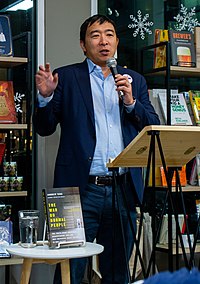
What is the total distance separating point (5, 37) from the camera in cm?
345

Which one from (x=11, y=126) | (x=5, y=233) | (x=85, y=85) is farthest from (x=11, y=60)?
(x=5, y=233)

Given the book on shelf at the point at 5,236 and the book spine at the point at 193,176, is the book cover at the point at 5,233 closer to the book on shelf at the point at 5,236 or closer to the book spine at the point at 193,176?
the book on shelf at the point at 5,236

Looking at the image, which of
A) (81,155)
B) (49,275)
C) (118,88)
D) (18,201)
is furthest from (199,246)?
(118,88)

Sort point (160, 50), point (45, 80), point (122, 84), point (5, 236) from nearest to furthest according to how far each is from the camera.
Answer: point (122, 84), point (45, 80), point (5, 236), point (160, 50)

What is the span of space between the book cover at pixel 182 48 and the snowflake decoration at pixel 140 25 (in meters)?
0.20

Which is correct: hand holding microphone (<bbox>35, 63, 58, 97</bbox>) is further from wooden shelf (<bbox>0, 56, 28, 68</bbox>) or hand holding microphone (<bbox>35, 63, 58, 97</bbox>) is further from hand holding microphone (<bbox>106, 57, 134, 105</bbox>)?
wooden shelf (<bbox>0, 56, 28, 68</bbox>)

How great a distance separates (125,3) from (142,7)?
143mm

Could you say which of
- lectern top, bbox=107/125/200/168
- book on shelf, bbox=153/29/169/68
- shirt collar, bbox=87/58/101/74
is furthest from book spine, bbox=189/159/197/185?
lectern top, bbox=107/125/200/168

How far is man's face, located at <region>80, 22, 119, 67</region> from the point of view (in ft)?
9.04

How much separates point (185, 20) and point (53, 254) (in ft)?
8.66

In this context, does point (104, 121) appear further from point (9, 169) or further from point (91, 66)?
point (9, 169)

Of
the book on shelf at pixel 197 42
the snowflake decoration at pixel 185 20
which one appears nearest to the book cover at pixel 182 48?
the book on shelf at pixel 197 42

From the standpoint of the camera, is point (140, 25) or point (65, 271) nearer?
point (65, 271)

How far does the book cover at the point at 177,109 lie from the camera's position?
391 cm
